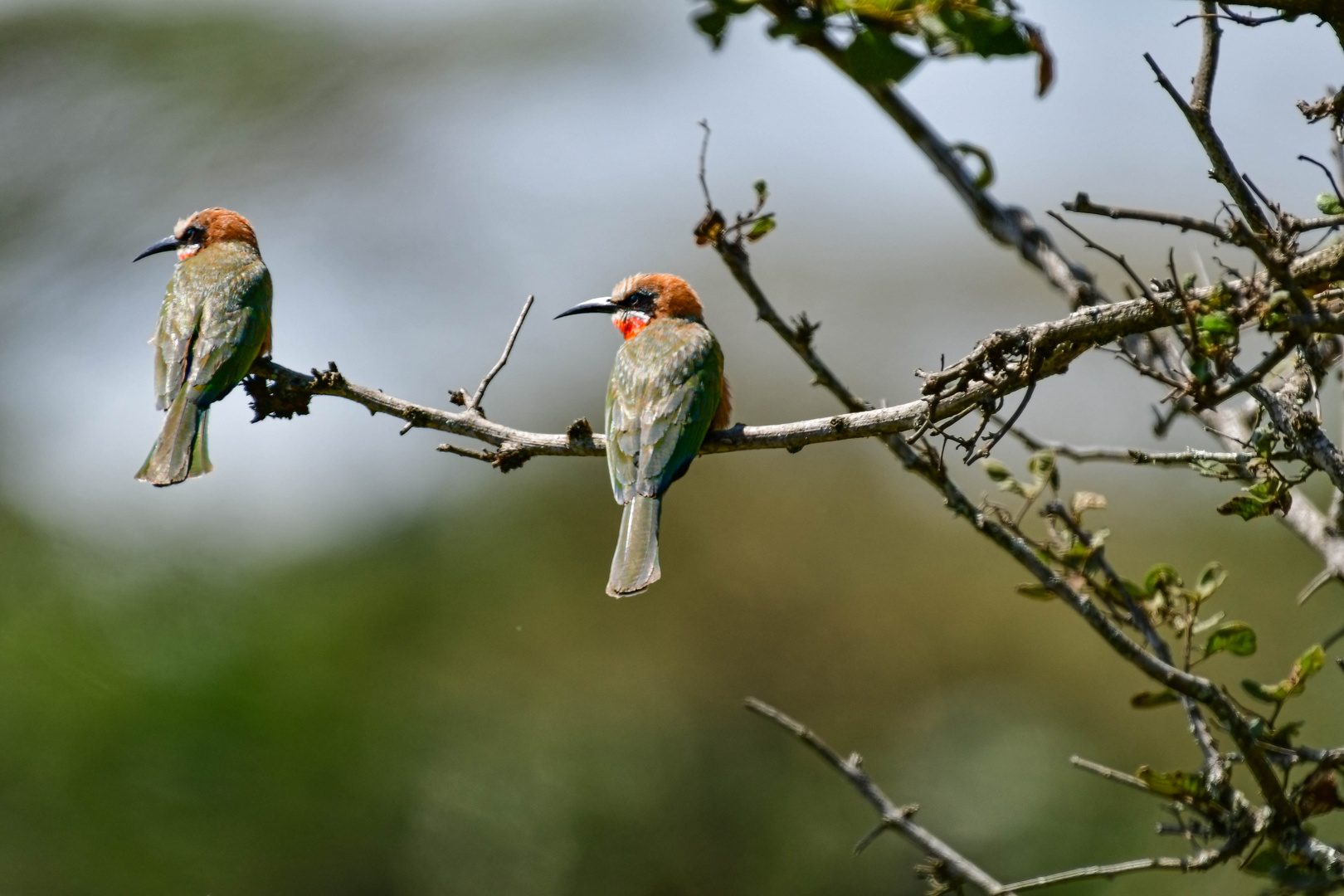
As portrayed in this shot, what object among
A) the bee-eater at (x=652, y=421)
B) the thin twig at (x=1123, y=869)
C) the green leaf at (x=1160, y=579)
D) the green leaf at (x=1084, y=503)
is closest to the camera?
the thin twig at (x=1123, y=869)

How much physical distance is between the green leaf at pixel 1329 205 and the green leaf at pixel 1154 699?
106 centimetres

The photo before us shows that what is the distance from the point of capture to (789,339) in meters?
2.83

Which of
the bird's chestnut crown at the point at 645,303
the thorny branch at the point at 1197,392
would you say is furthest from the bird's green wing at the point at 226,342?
the thorny branch at the point at 1197,392

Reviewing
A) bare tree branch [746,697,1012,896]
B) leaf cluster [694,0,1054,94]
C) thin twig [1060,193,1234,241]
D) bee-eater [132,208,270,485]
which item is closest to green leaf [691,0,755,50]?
leaf cluster [694,0,1054,94]

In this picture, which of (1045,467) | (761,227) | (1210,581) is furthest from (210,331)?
(1210,581)

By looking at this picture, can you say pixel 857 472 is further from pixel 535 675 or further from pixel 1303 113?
pixel 1303 113

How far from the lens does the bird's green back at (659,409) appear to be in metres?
3.33

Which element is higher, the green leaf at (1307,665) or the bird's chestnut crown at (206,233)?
the bird's chestnut crown at (206,233)

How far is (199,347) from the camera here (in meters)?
3.56

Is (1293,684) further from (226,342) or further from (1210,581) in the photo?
(226,342)

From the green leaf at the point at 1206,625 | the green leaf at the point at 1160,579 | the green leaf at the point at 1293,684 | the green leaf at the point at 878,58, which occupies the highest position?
the green leaf at the point at 878,58

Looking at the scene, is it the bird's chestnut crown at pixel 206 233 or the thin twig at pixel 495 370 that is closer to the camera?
the thin twig at pixel 495 370

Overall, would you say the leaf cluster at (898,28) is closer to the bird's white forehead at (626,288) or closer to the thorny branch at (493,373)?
the thorny branch at (493,373)

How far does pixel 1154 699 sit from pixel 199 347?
2.76m
